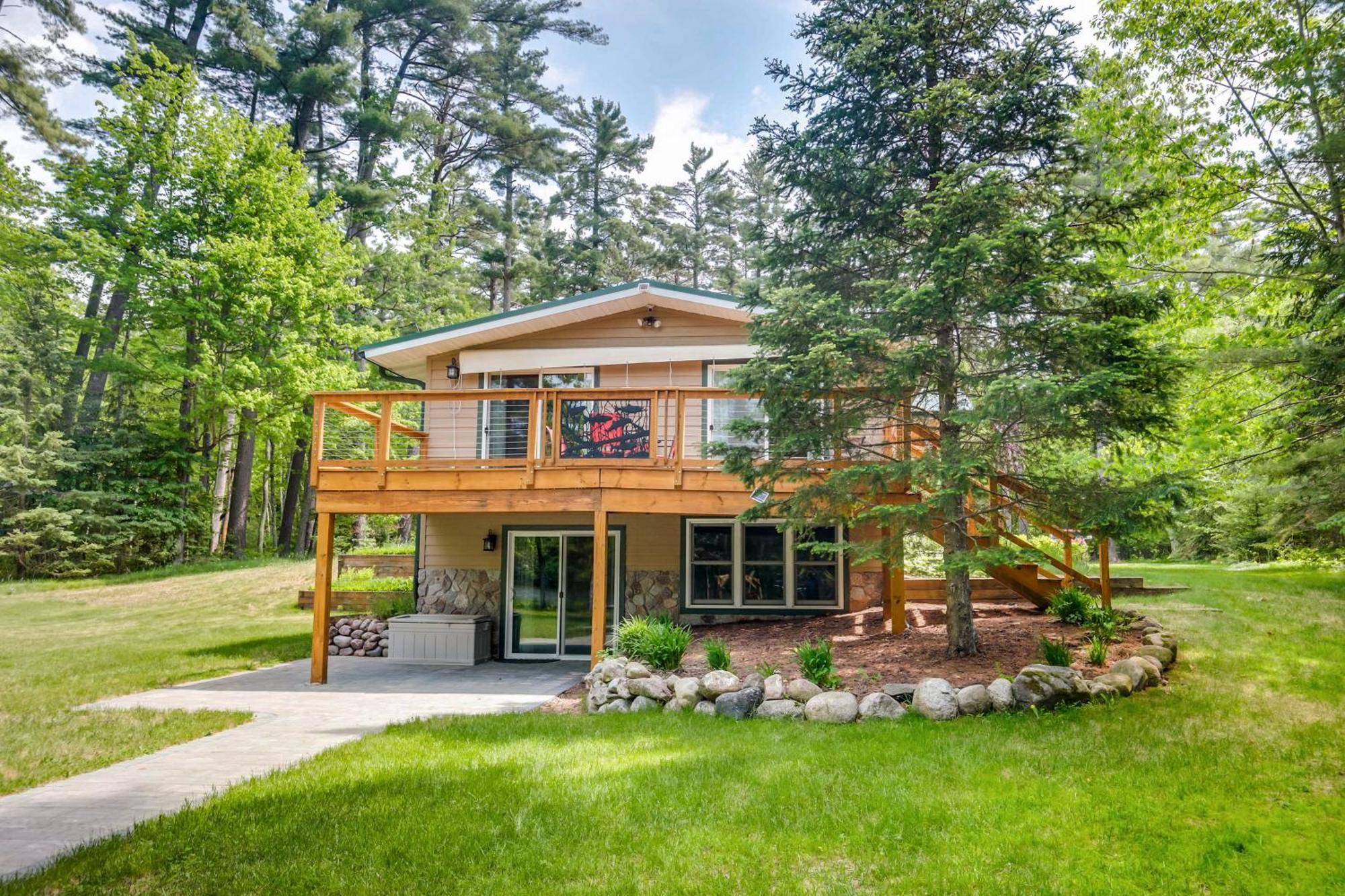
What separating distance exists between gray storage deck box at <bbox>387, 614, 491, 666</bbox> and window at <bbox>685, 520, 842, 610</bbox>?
9.91ft

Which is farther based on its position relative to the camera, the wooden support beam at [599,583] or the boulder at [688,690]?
the wooden support beam at [599,583]

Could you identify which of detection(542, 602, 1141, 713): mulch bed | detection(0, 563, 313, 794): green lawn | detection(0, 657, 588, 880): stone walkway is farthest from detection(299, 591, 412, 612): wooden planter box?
detection(542, 602, 1141, 713): mulch bed

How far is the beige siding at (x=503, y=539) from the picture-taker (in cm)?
1079

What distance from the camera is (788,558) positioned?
10.4 metres

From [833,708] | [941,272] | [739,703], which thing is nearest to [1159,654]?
[833,708]

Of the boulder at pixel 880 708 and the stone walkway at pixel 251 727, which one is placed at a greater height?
the boulder at pixel 880 708

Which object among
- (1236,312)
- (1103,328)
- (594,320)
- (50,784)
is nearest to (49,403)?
(594,320)

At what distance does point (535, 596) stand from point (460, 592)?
1.38 m

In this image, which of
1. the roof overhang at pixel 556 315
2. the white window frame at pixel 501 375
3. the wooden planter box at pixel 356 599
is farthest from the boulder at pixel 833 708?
the wooden planter box at pixel 356 599

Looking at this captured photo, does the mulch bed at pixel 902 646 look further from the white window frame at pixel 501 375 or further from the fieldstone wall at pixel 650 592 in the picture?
the white window frame at pixel 501 375

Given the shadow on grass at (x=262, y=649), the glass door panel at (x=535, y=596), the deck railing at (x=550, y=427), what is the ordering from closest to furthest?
the deck railing at (x=550, y=427) → the shadow on grass at (x=262, y=649) → the glass door panel at (x=535, y=596)

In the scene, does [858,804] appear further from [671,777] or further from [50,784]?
[50,784]

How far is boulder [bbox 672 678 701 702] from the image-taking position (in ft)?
21.2

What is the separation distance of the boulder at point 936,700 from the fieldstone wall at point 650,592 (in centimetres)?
516
